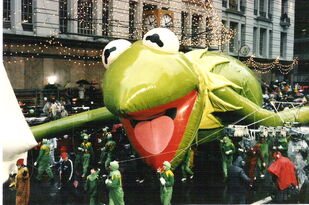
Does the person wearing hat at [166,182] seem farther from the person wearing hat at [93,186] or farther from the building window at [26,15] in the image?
the building window at [26,15]

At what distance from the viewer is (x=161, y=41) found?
21.1 feet

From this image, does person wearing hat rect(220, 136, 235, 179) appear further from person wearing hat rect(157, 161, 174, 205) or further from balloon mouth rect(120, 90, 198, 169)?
person wearing hat rect(157, 161, 174, 205)

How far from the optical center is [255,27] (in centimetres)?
837

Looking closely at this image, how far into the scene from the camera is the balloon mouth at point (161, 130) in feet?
21.4

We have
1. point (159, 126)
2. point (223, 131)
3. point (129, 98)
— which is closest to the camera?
point (129, 98)

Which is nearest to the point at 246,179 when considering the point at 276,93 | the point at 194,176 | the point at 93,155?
the point at 194,176

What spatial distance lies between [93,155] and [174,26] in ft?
9.26

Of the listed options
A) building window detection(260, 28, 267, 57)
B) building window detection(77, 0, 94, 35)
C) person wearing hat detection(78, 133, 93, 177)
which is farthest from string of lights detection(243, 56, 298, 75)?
person wearing hat detection(78, 133, 93, 177)

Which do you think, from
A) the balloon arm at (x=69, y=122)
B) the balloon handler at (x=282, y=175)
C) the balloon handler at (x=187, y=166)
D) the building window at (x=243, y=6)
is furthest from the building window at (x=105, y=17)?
the balloon handler at (x=282, y=175)

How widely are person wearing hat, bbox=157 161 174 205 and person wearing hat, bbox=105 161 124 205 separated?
63 centimetres

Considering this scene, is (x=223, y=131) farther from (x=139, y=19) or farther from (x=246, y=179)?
(x=139, y=19)

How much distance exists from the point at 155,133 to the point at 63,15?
289 cm

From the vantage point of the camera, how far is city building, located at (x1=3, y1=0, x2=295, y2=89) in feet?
24.9

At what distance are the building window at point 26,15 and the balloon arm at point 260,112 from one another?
3456 millimetres
